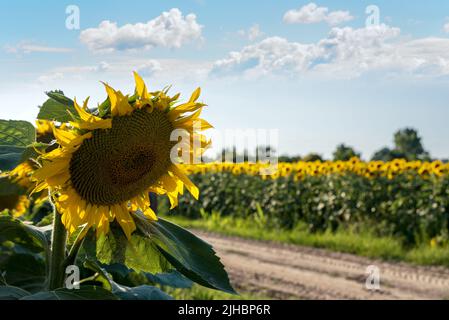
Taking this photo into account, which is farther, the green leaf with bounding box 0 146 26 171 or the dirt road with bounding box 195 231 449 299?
the dirt road with bounding box 195 231 449 299

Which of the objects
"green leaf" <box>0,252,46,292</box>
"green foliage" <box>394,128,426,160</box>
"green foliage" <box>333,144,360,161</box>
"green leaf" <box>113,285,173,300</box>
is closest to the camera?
"green leaf" <box>113,285,173,300</box>

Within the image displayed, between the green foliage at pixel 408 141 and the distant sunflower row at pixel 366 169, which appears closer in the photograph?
the distant sunflower row at pixel 366 169

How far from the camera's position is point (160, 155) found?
1693 millimetres

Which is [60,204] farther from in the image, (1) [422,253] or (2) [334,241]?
(2) [334,241]

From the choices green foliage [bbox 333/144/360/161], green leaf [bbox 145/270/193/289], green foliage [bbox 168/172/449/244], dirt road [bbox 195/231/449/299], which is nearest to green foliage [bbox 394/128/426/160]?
green foliage [bbox 333/144/360/161]

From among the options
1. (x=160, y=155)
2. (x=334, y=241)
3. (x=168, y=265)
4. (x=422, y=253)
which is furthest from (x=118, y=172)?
(x=334, y=241)

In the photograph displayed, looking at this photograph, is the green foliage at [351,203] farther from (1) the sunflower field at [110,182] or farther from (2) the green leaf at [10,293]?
(2) the green leaf at [10,293]

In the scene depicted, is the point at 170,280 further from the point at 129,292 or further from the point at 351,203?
the point at 351,203

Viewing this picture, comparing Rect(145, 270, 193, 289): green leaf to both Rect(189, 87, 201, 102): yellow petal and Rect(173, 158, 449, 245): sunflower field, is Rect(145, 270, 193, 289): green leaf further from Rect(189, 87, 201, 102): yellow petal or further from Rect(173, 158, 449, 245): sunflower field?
Rect(173, 158, 449, 245): sunflower field

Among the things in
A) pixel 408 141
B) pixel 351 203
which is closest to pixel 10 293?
pixel 351 203

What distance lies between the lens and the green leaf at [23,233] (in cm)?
170

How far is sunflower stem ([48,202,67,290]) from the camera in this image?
1.59 metres

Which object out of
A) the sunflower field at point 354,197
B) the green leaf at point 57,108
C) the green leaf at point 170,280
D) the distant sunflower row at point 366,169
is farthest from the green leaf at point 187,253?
the distant sunflower row at point 366,169

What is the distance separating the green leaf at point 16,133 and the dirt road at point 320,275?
5.36 meters
